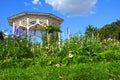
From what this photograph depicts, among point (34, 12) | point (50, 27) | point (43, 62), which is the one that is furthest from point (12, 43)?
point (34, 12)

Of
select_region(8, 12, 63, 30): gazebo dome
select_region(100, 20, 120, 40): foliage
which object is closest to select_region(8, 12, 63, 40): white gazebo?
select_region(8, 12, 63, 30): gazebo dome

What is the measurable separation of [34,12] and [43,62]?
1107 inches

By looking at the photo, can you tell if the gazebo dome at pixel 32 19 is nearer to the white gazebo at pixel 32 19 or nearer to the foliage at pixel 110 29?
the white gazebo at pixel 32 19

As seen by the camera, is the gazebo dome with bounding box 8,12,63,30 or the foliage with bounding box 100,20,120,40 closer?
the foliage with bounding box 100,20,120,40

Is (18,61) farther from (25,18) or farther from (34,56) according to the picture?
(25,18)

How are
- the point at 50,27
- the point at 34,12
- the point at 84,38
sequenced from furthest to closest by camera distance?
1. the point at 34,12
2. the point at 50,27
3. the point at 84,38

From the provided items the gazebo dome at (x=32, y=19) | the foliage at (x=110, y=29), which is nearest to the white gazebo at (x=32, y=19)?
the gazebo dome at (x=32, y=19)

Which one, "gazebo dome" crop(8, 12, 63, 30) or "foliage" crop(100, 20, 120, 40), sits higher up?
"gazebo dome" crop(8, 12, 63, 30)

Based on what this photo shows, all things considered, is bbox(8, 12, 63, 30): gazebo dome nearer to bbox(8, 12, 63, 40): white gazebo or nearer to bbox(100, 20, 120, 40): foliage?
bbox(8, 12, 63, 40): white gazebo

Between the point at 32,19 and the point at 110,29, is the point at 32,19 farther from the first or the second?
the point at 110,29

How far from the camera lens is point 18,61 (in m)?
10.3

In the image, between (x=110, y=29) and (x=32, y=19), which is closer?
(x=110, y=29)

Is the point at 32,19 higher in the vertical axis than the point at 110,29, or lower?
higher

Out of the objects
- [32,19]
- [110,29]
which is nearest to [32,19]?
[32,19]
